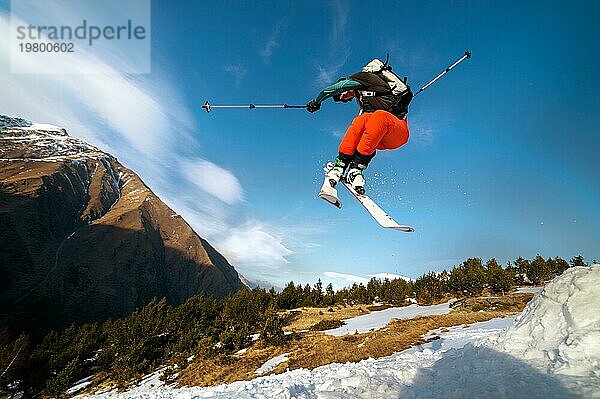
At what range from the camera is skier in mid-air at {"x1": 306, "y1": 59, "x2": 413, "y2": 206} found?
208 inches

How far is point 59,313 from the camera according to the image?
10825 centimetres

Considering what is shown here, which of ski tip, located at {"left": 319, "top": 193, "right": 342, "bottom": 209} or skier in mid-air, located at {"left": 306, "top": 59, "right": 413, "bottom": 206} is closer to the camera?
skier in mid-air, located at {"left": 306, "top": 59, "right": 413, "bottom": 206}

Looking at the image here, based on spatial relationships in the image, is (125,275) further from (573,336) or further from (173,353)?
(573,336)

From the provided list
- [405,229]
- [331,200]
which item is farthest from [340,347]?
[405,229]

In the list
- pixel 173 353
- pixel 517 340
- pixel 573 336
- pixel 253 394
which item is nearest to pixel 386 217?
pixel 517 340

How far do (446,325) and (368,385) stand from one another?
12.6 metres

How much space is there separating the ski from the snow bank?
1960 mm

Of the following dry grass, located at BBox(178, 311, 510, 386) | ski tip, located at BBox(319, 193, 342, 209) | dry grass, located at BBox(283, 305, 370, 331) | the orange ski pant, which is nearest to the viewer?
the orange ski pant

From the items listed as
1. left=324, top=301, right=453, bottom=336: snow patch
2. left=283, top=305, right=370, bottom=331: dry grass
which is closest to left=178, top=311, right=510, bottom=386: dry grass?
left=324, top=301, right=453, bottom=336: snow patch

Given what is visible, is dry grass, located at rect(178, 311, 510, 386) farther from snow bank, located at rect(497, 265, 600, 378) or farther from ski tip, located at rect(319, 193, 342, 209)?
snow bank, located at rect(497, 265, 600, 378)

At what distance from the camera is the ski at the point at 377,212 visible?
5.39 meters

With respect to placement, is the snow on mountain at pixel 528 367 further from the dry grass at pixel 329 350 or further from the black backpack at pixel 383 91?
the dry grass at pixel 329 350

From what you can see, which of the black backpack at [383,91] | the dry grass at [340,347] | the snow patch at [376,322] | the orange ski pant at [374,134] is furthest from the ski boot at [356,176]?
the snow patch at [376,322]

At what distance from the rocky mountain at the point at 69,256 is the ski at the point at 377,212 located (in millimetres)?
125604
